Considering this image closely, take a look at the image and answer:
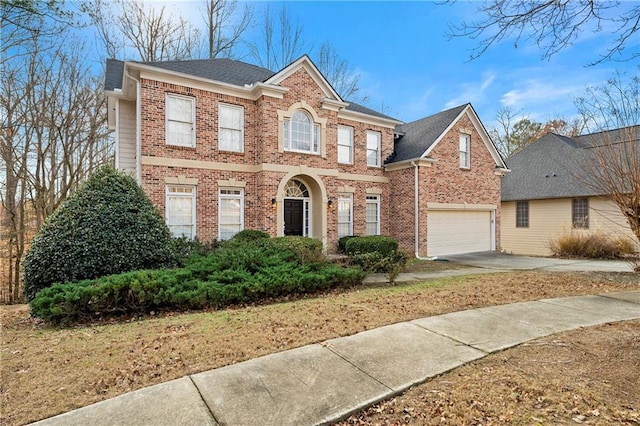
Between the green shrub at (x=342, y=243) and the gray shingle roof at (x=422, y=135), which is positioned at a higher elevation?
the gray shingle roof at (x=422, y=135)

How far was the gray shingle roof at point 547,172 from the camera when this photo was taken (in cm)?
1823

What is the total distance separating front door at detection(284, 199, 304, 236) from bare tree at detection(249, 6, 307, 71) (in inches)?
548

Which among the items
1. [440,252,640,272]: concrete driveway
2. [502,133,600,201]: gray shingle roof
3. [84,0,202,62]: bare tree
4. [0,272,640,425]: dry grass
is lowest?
[440,252,640,272]: concrete driveway

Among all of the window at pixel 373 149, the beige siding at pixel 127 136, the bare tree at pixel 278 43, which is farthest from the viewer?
the bare tree at pixel 278 43

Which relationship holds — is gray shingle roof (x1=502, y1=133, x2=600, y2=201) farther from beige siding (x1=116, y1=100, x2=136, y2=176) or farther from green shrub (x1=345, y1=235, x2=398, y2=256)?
beige siding (x1=116, y1=100, x2=136, y2=176)

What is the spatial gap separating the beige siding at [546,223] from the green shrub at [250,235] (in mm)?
15761

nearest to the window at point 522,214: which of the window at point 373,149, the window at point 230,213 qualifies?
the window at point 373,149

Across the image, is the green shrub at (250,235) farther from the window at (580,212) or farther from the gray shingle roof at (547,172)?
the window at (580,212)

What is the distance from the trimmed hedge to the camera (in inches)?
225

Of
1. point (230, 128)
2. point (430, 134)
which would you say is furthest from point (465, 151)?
point (230, 128)

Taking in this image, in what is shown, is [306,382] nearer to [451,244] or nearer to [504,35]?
[504,35]

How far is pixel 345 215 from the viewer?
14.7 meters

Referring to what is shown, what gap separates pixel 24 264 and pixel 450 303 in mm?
8727

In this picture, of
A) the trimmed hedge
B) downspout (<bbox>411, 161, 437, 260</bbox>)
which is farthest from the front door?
downspout (<bbox>411, 161, 437, 260</bbox>)
